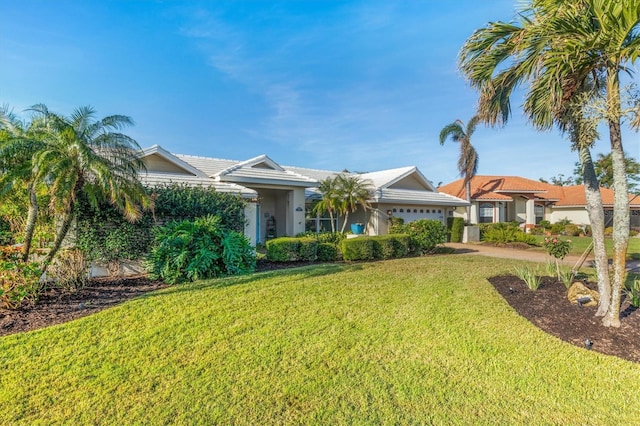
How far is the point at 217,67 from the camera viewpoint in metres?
14.3

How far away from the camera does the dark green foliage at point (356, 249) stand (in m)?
12.6

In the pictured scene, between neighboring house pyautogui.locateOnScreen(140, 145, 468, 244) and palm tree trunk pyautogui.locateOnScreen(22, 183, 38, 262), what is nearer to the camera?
palm tree trunk pyautogui.locateOnScreen(22, 183, 38, 262)

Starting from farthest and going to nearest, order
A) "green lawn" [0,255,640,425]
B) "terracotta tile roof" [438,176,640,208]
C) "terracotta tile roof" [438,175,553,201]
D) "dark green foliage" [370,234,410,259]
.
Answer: "terracotta tile roof" [438,176,640,208]
"terracotta tile roof" [438,175,553,201]
"dark green foliage" [370,234,410,259]
"green lawn" [0,255,640,425]

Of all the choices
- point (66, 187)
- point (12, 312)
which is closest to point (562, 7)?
point (66, 187)

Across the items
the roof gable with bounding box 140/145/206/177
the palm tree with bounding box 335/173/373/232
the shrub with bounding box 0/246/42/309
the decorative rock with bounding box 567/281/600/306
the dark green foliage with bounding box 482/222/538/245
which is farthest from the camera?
the dark green foliage with bounding box 482/222/538/245

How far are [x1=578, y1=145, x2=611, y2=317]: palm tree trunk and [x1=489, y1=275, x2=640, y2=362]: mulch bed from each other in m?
0.39

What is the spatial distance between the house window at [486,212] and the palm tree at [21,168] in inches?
1195

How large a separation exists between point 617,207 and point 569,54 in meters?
2.78

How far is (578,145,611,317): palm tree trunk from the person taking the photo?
19.0 ft

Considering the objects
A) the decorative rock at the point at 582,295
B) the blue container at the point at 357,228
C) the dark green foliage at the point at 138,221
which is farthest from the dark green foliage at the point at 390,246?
the decorative rock at the point at 582,295

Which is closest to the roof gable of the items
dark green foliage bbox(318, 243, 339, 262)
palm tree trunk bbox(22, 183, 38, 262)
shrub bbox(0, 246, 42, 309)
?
palm tree trunk bbox(22, 183, 38, 262)

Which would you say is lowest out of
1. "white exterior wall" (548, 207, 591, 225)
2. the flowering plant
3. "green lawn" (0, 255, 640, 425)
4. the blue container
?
"green lawn" (0, 255, 640, 425)

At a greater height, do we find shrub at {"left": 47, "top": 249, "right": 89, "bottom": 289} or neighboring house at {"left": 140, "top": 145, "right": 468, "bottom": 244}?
neighboring house at {"left": 140, "top": 145, "right": 468, "bottom": 244}

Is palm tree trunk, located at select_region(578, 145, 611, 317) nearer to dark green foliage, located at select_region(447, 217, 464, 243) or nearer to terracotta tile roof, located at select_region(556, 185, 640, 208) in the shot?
dark green foliage, located at select_region(447, 217, 464, 243)
